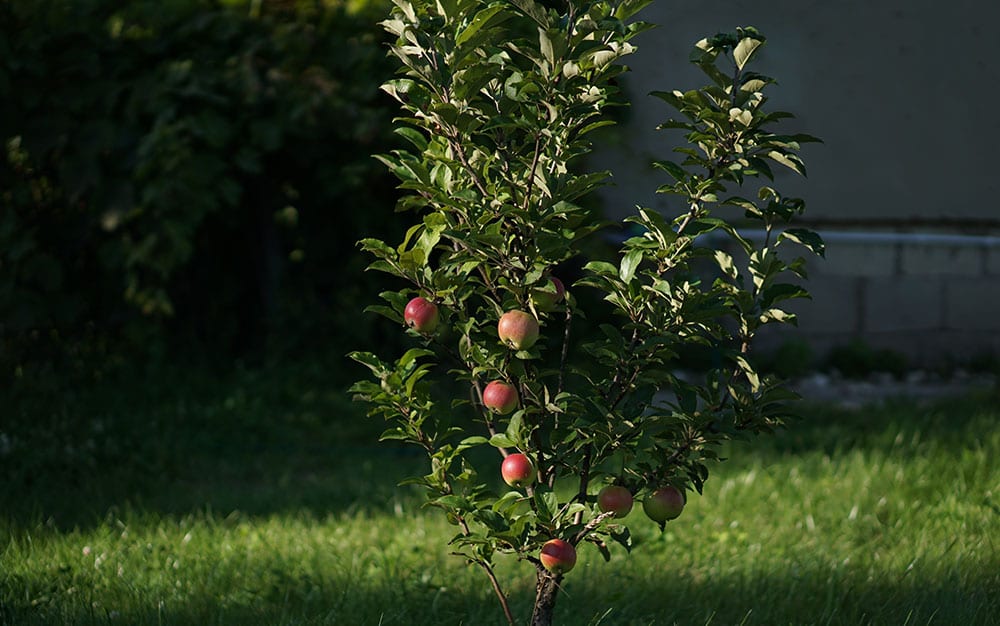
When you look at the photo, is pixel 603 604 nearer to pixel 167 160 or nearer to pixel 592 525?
pixel 592 525

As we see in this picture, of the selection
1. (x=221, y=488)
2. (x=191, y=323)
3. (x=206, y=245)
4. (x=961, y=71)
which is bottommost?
(x=221, y=488)

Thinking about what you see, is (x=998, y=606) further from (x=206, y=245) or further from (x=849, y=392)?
(x=206, y=245)

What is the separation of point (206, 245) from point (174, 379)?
849mm

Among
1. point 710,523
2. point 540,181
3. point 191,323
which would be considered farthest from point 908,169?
point 540,181

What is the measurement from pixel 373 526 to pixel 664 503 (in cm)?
157

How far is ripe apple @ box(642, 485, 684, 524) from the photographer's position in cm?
211

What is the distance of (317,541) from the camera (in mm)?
3281

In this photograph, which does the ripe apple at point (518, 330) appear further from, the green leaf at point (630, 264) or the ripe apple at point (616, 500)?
the ripe apple at point (616, 500)

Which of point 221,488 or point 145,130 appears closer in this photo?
point 221,488

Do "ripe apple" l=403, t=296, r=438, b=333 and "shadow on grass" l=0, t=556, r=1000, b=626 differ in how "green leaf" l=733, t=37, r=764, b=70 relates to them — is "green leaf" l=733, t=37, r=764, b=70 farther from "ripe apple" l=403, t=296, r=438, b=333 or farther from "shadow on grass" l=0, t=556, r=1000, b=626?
"shadow on grass" l=0, t=556, r=1000, b=626

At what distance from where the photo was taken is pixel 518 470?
203 centimetres

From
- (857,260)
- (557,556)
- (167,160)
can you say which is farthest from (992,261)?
(557,556)

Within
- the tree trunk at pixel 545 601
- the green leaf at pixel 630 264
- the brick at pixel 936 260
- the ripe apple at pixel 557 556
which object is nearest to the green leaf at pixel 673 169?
the green leaf at pixel 630 264

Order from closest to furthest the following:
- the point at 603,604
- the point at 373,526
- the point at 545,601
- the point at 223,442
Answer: the point at 545,601 < the point at 603,604 < the point at 373,526 < the point at 223,442
